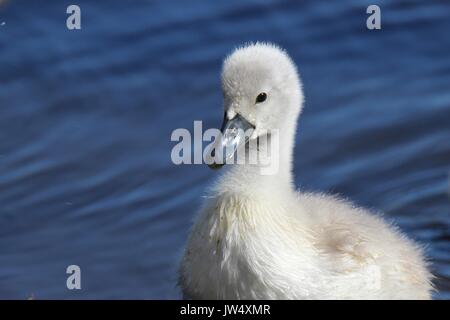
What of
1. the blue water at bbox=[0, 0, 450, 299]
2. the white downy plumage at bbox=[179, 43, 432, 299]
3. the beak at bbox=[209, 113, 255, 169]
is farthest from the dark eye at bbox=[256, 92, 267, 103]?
the blue water at bbox=[0, 0, 450, 299]

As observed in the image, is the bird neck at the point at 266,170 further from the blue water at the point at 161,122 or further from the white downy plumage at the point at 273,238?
the blue water at the point at 161,122

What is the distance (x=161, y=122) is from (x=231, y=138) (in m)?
1.98

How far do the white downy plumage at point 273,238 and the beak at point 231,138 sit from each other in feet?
0.10

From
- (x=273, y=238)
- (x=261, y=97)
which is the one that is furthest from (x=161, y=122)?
(x=273, y=238)

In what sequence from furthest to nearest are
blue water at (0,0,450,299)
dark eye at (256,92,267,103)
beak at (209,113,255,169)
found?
blue water at (0,0,450,299) < dark eye at (256,92,267,103) < beak at (209,113,255,169)

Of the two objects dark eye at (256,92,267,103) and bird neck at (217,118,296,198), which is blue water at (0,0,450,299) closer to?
bird neck at (217,118,296,198)

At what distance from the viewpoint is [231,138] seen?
6.50m

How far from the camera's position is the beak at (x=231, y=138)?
6.43 metres

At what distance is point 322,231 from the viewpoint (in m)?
6.62

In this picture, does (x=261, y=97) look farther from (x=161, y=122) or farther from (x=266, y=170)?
(x=161, y=122)

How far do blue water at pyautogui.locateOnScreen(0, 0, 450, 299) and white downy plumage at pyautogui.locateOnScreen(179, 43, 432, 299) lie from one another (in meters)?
0.44

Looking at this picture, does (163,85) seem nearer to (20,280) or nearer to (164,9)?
(164,9)

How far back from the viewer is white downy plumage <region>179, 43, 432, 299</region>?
646 centimetres
